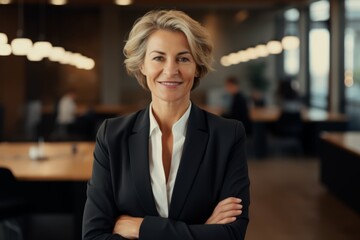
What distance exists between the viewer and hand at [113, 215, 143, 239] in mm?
1837

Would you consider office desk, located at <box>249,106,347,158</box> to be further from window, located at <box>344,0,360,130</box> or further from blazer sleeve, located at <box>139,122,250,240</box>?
blazer sleeve, located at <box>139,122,250,240</box>

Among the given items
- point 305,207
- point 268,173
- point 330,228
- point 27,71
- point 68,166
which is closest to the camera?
point 68,166

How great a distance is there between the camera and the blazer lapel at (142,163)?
181 cm

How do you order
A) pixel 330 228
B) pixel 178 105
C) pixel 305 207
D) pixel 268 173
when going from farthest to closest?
pixel 268 173
pixel 305 207
pixel 330 228
pixel 178 105

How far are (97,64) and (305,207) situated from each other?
8.78 m

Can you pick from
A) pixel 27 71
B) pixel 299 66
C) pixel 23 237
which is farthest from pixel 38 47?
pixel 299 66

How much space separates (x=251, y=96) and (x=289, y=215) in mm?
8448

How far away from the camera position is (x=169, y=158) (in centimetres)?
187

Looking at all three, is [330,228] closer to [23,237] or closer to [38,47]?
[23,237]

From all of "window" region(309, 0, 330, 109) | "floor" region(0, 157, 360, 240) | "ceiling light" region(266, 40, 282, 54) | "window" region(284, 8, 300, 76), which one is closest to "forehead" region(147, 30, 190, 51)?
"floor" region(0, 157, 360, 240)

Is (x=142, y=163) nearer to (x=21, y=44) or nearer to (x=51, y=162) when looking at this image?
(x=51, y=162)

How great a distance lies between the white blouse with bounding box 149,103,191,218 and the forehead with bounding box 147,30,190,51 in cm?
21

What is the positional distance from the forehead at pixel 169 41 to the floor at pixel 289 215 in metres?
4.20

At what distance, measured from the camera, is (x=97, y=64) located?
14.9 meters
